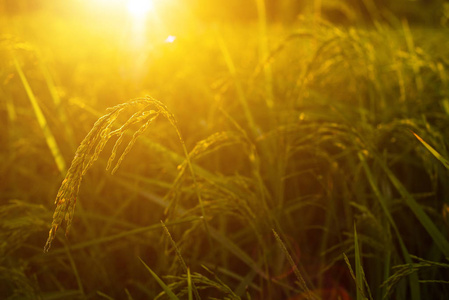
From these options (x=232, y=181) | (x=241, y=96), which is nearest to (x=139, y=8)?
(x=241, y=96)

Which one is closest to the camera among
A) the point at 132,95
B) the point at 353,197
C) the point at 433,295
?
the point at 433,295

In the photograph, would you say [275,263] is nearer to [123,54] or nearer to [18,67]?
[18,67]

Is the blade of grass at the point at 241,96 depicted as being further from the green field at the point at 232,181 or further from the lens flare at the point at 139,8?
the lens flare at the point at 139,8

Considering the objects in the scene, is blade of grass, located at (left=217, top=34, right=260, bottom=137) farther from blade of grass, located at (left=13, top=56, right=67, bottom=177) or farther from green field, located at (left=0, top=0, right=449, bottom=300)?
blade of grass, located at (left=13, top=56, right=67, bottom=177)

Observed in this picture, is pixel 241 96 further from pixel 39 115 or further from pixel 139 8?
pixel 139 8

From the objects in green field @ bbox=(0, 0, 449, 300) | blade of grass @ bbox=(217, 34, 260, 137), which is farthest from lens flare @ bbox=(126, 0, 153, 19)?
blade of grass @ bbox=(217, 34, 260, 137)

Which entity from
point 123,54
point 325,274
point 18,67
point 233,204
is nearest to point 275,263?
point 325,274

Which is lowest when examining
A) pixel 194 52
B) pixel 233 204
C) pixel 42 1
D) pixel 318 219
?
pixel 318 219

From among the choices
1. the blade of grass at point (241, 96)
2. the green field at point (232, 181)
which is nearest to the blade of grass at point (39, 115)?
the green field at point (232, 181)
